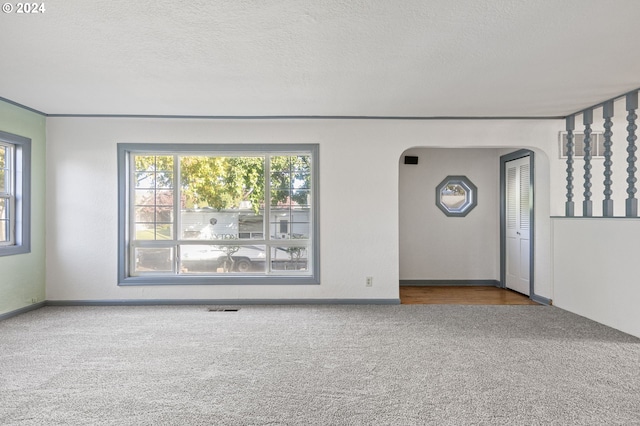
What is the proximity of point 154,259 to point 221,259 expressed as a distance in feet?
2.95

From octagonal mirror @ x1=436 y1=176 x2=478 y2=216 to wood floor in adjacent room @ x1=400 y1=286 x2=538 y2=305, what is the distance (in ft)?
4.11

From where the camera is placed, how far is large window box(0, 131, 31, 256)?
4676mm

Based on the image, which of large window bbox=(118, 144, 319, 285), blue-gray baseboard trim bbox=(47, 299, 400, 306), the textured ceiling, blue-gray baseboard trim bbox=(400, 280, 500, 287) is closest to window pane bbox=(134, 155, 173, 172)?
large window bbox=(118, 144, 319, 285)

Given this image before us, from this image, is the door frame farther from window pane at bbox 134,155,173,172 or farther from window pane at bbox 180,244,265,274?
window pane at bbox 134,155,173,172

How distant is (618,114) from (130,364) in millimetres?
5818

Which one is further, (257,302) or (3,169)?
(257,302)

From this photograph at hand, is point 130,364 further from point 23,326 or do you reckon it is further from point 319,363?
point 23,326

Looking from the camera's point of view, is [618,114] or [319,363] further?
[618,114]

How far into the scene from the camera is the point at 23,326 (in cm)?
424

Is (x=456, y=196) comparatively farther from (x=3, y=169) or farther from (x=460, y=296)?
(x=3, y=169)

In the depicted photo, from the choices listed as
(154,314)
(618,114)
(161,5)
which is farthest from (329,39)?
(618,114)

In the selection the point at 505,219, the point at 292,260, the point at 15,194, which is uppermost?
the point at 15,194

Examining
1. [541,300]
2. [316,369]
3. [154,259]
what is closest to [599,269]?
[541,300]

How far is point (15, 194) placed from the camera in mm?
4797
